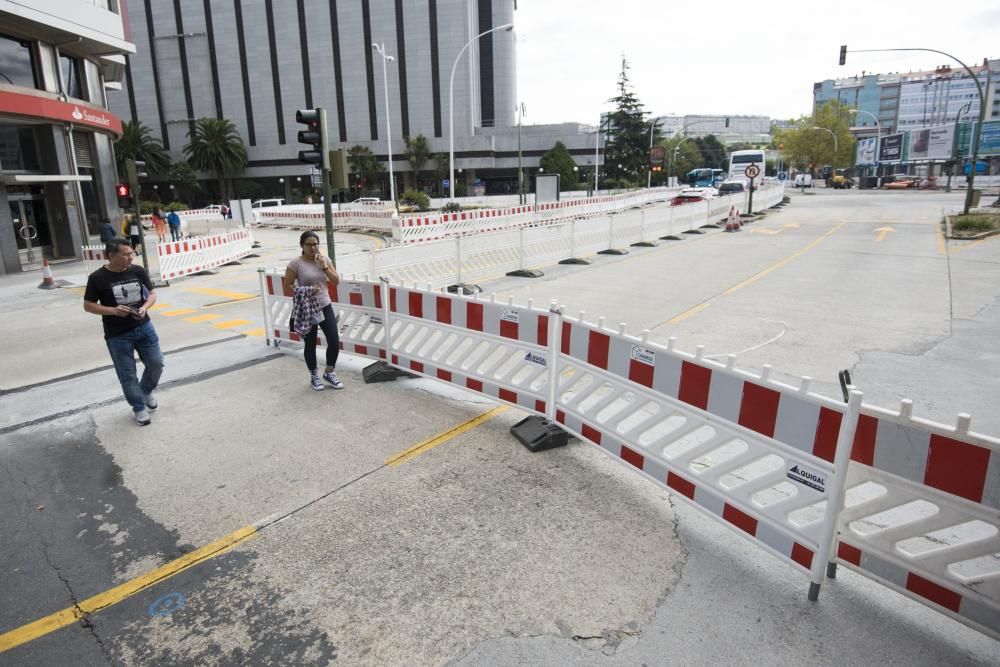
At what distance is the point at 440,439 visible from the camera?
5.59 m

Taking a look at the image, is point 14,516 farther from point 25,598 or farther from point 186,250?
point 186,250

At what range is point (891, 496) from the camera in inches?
122

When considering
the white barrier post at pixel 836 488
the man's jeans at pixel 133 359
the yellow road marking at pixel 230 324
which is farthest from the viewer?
the yellow road marking at pixel 230 324

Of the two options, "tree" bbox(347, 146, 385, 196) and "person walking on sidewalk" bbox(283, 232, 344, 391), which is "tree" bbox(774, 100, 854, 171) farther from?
"person walking on sidewalk" bbox(283, 232, 344, 391)

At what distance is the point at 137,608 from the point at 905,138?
323 feet

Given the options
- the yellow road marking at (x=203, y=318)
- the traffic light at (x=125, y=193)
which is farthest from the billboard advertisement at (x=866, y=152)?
the yellow road marking at (x=203, y=318)

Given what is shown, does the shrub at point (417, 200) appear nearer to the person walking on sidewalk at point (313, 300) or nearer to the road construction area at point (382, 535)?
the road construction area at point (382, 535)

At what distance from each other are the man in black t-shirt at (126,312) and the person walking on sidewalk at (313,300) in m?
1.42

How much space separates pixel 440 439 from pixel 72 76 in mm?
28671

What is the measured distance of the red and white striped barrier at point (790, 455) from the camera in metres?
2.90

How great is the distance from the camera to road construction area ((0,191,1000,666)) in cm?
315

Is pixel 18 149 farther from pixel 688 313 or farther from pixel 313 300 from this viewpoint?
pixel 688 313

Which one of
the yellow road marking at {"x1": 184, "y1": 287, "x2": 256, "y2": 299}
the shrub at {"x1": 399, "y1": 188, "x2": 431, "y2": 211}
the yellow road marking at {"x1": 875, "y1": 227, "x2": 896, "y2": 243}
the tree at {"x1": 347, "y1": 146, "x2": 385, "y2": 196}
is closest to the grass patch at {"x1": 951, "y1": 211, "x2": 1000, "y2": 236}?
the yellow road marking at {"x1": 875, "y1": 227, "x2": 896, "y2": 243}

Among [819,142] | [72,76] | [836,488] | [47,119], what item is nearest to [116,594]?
[836,488]
